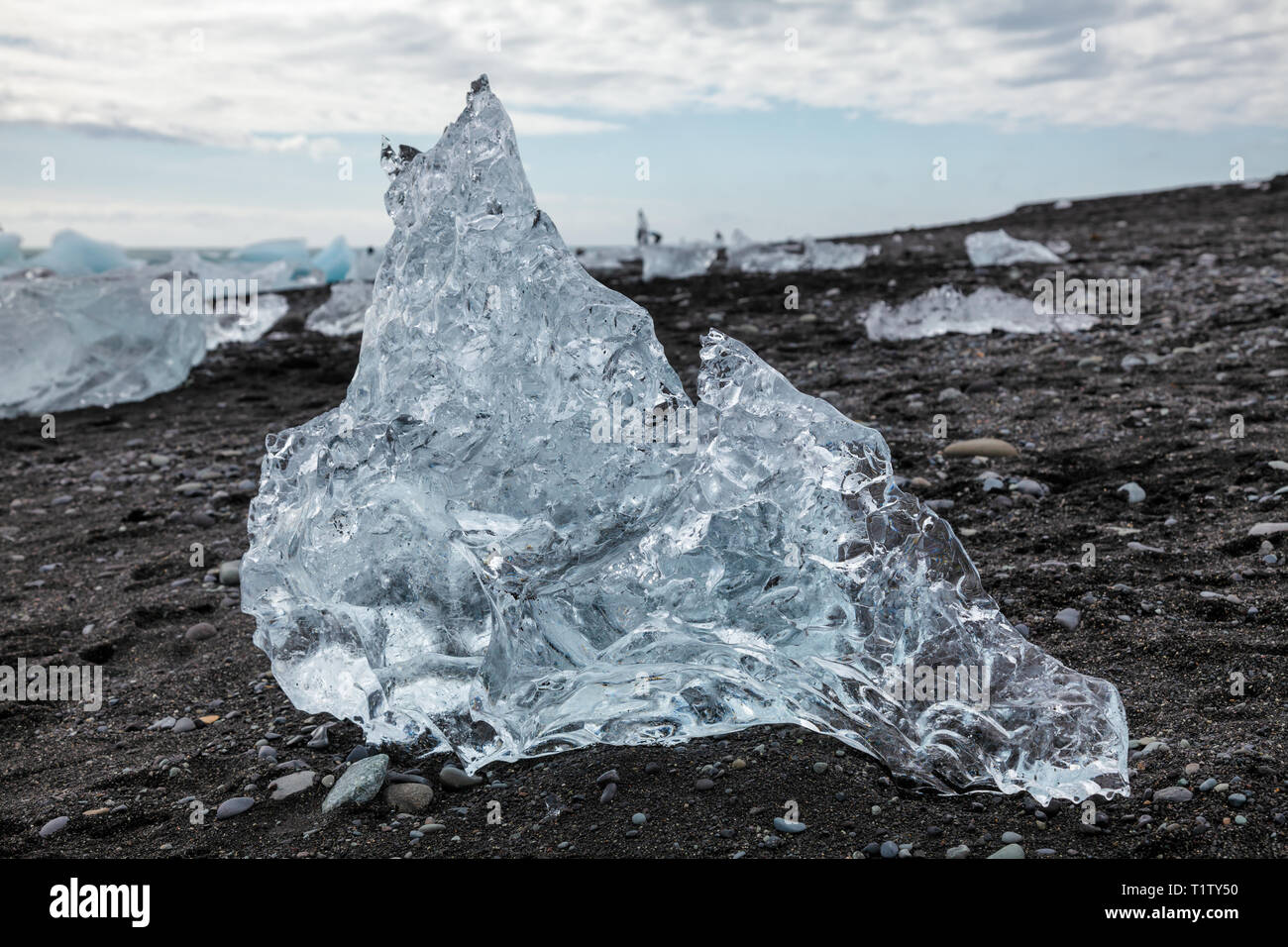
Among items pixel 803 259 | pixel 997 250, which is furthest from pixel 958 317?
pixel 803 259

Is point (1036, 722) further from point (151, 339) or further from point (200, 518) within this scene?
point (151, 339)

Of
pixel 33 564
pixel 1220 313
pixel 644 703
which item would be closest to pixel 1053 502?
pixel 644 703

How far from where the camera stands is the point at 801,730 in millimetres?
2852

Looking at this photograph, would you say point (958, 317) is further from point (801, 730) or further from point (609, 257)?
point (609, 257)

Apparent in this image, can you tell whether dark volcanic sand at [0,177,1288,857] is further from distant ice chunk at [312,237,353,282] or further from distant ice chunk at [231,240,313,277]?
distant ice chunk at [231,240,313,277]

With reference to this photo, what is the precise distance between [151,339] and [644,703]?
282 inches

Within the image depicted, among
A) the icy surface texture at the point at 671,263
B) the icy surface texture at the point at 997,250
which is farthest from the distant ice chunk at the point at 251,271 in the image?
the icy surface texture at the point at 997,250

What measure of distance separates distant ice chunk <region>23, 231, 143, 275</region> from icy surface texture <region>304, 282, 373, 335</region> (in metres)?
6.26

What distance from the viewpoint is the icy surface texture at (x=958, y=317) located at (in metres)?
7.95

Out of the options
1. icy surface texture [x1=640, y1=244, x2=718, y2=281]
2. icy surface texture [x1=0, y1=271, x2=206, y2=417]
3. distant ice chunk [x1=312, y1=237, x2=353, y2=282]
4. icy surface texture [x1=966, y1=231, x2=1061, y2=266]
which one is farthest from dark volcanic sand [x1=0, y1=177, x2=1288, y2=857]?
distant ice chunk [x1=312, y1=237, x2=353, y2=282]

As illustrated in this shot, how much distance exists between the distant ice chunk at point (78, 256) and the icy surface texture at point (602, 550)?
14720mm

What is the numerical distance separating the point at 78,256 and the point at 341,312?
7712 millimetres

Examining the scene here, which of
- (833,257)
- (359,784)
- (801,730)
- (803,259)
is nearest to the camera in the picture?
(359,784)

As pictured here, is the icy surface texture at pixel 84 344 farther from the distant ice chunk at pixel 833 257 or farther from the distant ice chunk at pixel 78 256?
the distant ice chunk at pixel 78 256
